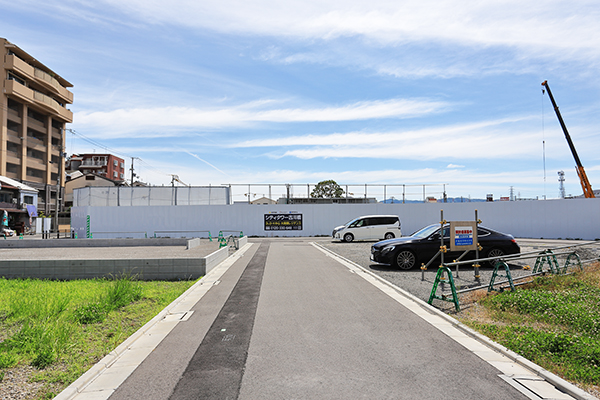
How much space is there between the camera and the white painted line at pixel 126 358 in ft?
12.6

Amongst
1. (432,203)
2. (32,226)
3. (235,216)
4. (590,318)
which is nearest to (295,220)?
(235,216)

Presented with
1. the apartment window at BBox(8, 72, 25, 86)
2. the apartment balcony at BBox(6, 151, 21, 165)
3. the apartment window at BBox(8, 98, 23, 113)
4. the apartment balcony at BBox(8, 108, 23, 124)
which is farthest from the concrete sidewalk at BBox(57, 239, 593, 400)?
the apartment window at BBox(8, 98, 23, 113)

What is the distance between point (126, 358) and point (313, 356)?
239cm

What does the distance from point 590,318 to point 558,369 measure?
227 centimetres

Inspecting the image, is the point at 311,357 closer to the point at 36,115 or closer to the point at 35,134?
the point at 35,134

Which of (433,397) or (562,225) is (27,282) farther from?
(562,225)

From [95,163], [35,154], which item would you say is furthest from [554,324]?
[95,163]

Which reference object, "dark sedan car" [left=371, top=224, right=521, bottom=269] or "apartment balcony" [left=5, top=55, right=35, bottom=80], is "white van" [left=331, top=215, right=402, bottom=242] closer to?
"dark sedan car" [left=371, top=224, right=521, bottom=269]

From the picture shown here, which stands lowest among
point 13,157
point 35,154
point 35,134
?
point 13,157

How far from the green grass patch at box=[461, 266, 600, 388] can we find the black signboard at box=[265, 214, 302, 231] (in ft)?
82.0

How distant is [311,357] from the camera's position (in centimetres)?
471

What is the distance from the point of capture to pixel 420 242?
12.2 metres

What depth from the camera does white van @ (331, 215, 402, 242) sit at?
25562 millimetres

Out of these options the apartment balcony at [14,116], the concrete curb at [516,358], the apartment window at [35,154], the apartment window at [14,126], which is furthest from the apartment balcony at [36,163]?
the concrete curb at [516,358]
